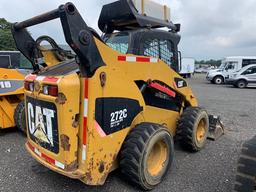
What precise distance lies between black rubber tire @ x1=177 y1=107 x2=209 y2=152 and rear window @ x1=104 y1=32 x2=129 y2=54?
1620 mm

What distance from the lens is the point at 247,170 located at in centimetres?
267

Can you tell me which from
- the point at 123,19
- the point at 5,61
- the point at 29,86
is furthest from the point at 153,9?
the point at 5,61

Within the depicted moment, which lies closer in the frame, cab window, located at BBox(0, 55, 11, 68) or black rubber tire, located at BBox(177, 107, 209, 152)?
black rubber tire, located at BBox(177, 107, 209, 152)

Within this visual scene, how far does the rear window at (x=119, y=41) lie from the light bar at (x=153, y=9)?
0.51 metres

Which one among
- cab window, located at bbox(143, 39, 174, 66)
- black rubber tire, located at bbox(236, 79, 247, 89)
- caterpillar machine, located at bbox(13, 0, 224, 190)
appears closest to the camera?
caterpillar machine, located at bbox(13, 0, 224, 190)

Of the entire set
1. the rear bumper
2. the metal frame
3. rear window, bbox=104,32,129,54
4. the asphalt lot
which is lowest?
the asphalt lot

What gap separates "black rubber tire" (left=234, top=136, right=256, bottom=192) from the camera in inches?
Answer: 104

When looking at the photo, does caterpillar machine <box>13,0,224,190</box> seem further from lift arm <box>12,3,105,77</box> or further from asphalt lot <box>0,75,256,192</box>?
asphalt lot <box>0,75,256,192</box>

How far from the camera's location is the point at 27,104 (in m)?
3.53

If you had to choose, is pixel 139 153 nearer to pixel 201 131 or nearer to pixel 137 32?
pixel 137 32

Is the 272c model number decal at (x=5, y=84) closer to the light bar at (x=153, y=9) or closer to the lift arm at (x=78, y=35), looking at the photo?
the lift arm at (x=78, y=35)

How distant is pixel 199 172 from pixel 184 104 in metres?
1.35

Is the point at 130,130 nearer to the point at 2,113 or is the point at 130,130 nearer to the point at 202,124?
the point at 202,124

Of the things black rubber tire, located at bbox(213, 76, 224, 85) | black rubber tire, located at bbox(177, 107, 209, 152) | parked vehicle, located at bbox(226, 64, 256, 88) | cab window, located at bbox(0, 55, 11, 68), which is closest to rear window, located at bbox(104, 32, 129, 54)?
black rubber tire, located at bbox(177, 107, 209, 152)
